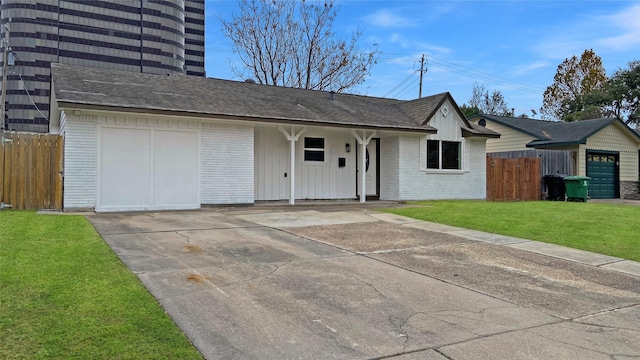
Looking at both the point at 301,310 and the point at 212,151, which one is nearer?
the point at 301,310

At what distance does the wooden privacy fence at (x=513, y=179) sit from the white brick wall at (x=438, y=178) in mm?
539

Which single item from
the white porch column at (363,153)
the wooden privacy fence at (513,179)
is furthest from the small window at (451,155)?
the white porch column at (363,153)

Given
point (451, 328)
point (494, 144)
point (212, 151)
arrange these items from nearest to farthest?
point (451, 328), point (212, 151), point (494, 144)

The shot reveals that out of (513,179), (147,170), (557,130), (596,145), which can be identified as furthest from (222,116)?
(557,130)

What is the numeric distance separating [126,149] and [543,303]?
10818 millimetres

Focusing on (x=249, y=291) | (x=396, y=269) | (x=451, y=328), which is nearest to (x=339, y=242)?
(x=396, y=269)

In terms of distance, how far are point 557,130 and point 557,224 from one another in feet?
54.6

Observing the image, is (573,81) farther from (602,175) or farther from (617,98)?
(602,175)

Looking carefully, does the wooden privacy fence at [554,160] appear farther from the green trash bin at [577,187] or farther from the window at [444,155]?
the window at [444,155]

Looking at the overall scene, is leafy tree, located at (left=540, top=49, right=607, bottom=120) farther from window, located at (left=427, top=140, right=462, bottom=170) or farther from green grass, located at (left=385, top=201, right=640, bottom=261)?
green grass, located at (left=385, top=201, right=640, bottom=261)

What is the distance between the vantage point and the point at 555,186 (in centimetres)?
1991

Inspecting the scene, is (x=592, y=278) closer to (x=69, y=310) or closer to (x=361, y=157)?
(x=69, y=310)

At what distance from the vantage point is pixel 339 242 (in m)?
7.99

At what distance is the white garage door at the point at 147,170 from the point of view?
470 inches
